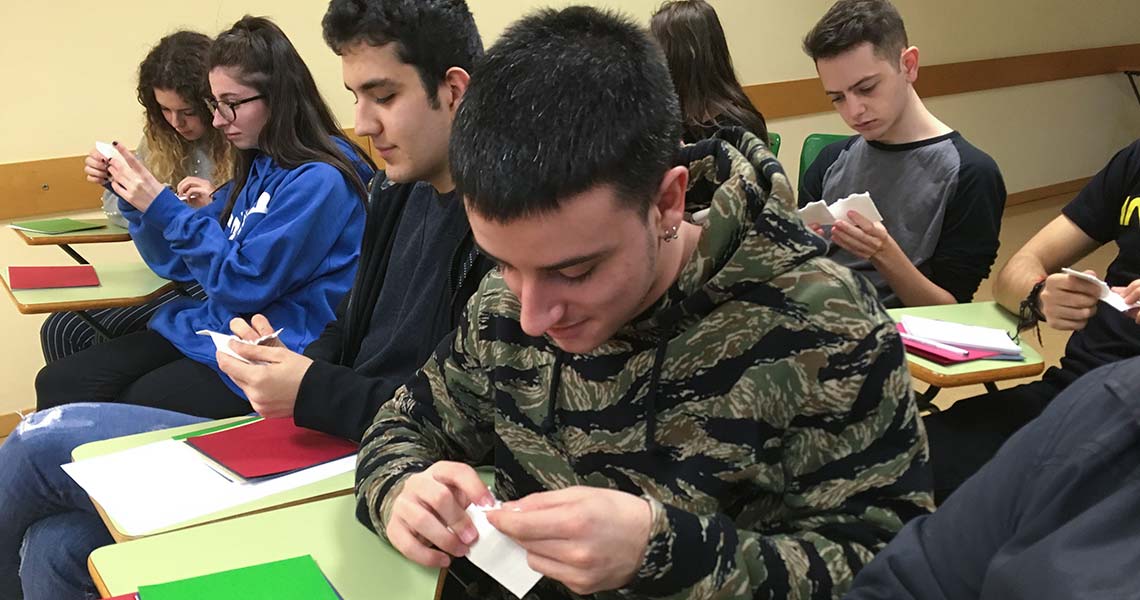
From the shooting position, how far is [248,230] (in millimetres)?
2389

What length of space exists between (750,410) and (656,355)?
13cm

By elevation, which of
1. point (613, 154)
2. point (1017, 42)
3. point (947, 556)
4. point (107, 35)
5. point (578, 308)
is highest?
point (107, 35)

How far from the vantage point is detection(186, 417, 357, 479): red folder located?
58.6 inches

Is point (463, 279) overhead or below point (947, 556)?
overhead

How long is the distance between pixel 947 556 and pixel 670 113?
1.74ft

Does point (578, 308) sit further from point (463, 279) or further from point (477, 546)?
point (463, 279)

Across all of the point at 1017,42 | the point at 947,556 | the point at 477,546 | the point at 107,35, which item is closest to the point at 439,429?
the point at 477,546

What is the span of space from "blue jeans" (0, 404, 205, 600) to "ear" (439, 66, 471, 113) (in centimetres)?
83

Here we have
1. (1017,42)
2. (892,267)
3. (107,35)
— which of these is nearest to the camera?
(892,267)

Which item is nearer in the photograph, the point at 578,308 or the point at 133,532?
the point at 578,308

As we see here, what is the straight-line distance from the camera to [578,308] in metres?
1.01

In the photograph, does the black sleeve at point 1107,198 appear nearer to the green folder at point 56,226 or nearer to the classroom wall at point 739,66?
the classroom wall at point 739,66

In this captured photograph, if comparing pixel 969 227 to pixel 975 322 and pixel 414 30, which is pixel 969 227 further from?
pixel 414 30

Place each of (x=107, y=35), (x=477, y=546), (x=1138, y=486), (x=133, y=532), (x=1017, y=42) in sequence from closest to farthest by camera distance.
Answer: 1. (x=1138, y=486)
2. (x=477, y=546)
3. (x=133, y=532)
4. (x=107, y=35)
5. (x=1017, y=42)
